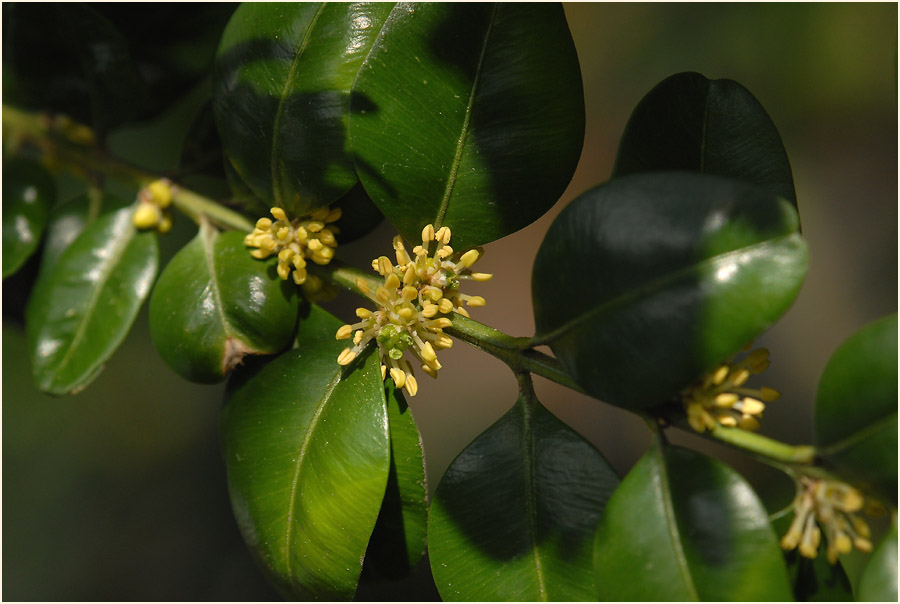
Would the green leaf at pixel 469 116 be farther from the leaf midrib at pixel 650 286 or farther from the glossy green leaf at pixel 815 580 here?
the glossy green leaf at pixel 815 580

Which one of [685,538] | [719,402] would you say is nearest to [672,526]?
[685,538]

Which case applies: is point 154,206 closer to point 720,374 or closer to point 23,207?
point 23,207

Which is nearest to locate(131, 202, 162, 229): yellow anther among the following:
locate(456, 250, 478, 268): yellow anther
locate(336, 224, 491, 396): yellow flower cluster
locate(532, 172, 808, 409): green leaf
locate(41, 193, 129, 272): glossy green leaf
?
locate(41, 193, 129, 272): glossy green leaf

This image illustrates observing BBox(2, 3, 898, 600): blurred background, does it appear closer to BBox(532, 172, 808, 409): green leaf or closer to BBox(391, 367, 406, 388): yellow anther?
BBox(391, 367, 406, 388): yellow anther

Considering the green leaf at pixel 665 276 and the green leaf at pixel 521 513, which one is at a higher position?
the green leaf at pixel 665 276

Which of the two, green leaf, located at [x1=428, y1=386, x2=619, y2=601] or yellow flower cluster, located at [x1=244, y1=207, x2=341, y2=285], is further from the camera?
yellow flower cluster, located at [x1=244, y1=207, x2=341, y2=285]

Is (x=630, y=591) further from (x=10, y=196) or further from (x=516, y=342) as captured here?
(x=10, y=196)

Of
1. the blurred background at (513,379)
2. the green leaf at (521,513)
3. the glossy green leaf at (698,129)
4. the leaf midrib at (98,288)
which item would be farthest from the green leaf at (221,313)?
the blurred background at (513,379)
